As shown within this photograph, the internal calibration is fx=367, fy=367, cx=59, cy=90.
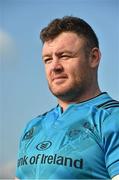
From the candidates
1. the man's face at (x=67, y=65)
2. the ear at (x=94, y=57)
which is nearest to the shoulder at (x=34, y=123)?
the man's face at (x=67, y=65)

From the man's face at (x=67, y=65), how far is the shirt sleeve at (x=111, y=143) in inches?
7.6

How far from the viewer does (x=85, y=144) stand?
106 centimetres

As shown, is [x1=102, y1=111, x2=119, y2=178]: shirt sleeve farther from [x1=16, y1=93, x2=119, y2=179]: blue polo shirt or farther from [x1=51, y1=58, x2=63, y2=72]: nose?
[x1=51, y1=58, x2=63, y2=72]: nose

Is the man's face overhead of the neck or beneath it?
overhead

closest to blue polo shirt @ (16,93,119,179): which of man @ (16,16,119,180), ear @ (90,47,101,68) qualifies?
man @ (16,16,119,180)

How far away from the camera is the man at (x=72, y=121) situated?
1.03 meters

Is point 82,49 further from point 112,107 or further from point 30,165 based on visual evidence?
point 30,165

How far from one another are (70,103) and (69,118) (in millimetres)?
93

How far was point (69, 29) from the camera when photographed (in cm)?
120

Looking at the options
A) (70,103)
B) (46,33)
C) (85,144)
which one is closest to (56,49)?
(46,33)

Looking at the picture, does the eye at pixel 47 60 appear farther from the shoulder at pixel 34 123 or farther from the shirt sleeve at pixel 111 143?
the shirt sleeve at pixel 111 143

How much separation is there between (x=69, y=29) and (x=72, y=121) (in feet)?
1.00

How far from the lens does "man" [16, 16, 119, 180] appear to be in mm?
1034

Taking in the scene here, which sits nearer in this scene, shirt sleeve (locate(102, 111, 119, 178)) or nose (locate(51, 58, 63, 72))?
shirt sleeve (locate(102, 111, 119, 178))
